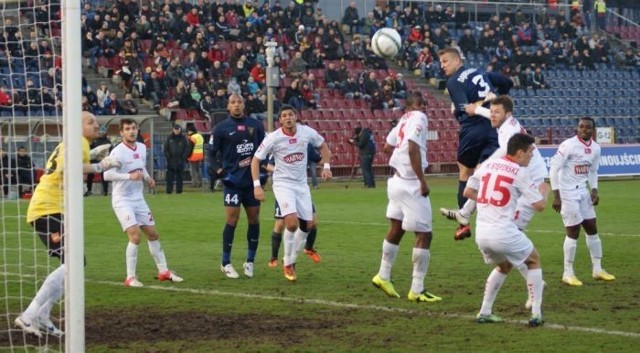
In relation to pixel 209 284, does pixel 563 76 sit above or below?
above

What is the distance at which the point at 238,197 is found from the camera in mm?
15875

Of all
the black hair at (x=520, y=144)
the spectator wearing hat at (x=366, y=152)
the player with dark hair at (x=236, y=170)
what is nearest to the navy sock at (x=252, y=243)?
the player with dark hair at (x=236, y=170)

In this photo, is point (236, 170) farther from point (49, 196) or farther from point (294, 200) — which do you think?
point (49, 196)

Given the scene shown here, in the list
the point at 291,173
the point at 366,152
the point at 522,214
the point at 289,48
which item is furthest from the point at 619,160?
the point at 522,214

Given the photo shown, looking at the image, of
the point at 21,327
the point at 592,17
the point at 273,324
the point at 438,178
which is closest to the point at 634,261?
the point at 273,324

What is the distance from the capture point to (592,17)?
187 ft

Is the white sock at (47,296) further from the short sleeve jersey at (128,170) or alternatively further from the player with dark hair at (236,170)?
the player with dark hair at (236,170)

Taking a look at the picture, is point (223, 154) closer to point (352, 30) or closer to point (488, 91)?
point (488, 91)

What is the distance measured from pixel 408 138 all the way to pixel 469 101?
1.53 meters

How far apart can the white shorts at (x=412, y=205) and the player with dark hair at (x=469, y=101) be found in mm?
737

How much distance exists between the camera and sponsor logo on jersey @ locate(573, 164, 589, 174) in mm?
15312

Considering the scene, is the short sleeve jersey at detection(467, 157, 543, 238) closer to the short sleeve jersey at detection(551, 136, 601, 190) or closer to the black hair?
the black hair

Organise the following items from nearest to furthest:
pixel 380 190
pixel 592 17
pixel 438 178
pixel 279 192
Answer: pixel 279 192 < pixel 380 190 < pixel 438 178 < pixel 592 17

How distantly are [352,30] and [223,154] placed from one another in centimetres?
3398
